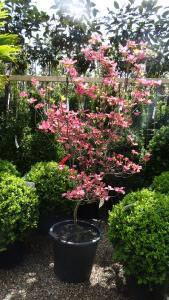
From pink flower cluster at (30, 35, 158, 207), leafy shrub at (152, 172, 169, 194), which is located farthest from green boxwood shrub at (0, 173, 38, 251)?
leafy shrub at (152, 172, 169, 194)

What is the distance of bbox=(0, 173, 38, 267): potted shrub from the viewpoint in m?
3.27

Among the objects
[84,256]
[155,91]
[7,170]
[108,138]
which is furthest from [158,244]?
[155,91]

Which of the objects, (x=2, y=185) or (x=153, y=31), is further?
(x=153, y=31)

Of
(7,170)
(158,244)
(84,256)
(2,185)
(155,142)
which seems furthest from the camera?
(155,142)

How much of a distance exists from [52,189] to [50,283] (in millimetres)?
992

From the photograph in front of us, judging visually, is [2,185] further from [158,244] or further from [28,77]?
[28,77]

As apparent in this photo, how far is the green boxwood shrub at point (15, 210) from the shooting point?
327 cm

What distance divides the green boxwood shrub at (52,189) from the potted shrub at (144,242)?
89cm

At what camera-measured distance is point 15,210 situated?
332 centimetres

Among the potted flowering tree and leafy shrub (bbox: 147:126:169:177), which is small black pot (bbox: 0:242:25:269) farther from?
leafy shrub (bbox: 147:126:169:177)

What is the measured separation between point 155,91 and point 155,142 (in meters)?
1.13

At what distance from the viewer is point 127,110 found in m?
3.52

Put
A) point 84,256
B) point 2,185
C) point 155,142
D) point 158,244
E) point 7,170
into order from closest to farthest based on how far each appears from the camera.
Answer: point 158,244
point 84,256
point 2,185
point 7,170
point 155,142

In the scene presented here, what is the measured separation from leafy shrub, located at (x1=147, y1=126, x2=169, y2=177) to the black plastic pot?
1770 millimetres
